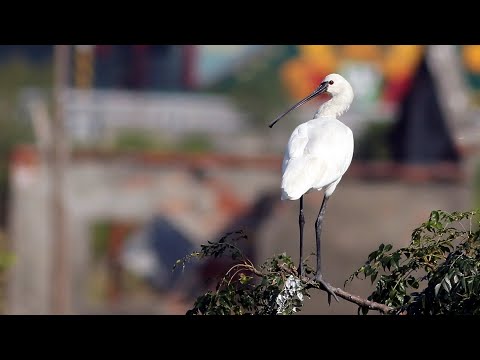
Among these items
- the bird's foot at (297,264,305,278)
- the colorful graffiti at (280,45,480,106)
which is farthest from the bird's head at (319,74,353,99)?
the colorful graffiti at (280,45,480,106)

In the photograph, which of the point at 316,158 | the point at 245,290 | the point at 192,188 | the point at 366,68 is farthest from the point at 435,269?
the point at 366,68

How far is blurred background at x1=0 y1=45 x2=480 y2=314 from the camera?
76.3 feet

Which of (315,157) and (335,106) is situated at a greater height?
(335,106)

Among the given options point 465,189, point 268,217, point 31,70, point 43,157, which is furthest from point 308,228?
point 31,70

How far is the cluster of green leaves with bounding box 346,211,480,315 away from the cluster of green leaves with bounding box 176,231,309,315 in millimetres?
397

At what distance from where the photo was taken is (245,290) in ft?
22.0

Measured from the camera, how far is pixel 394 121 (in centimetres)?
3503

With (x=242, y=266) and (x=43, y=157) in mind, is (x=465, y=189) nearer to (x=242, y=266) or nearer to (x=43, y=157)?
(x=43, y=157)

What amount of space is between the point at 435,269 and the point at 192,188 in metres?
20.0

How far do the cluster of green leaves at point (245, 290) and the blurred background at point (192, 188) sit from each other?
42.7ft

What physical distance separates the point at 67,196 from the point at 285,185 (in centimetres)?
1917

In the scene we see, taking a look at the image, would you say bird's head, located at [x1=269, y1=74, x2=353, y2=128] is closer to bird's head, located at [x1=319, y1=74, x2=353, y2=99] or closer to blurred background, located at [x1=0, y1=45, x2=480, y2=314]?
bird's head, located at [x1=319, y1=74, x2=353, y2=99]

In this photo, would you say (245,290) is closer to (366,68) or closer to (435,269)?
(435,269)
